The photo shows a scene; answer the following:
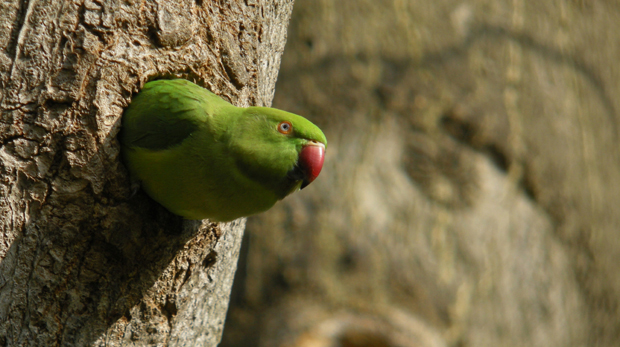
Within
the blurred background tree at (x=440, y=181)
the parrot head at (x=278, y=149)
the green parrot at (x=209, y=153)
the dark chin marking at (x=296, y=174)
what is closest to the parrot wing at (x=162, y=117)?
the green parrot at (x=209, y=153)

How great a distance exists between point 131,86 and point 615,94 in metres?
5.18

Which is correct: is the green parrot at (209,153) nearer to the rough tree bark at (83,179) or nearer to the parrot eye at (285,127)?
the parrot eye at (285,127)

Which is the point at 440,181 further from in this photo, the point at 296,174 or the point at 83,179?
the point at 83,179

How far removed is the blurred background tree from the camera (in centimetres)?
436

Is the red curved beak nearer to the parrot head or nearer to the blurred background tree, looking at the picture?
the parrot head

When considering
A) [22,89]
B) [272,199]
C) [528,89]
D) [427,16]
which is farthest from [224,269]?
[528,89]

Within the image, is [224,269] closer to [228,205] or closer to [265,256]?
[228,205]

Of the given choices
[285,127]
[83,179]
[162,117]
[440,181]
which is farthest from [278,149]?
[440,181]

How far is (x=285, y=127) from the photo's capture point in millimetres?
2043

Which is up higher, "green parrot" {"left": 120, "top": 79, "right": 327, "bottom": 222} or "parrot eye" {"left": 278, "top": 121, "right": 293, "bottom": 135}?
"parrot eye" {"left": 278, "top": 121, "right": 293, "bottom": 135}

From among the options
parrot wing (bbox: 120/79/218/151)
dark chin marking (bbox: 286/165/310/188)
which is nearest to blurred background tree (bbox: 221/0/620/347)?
dark chin marking (bbox: 286/165/310/188)

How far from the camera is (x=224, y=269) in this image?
2.51 meters

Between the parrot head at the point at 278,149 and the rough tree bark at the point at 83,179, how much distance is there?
470 mm

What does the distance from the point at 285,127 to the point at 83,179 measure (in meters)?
0.88
